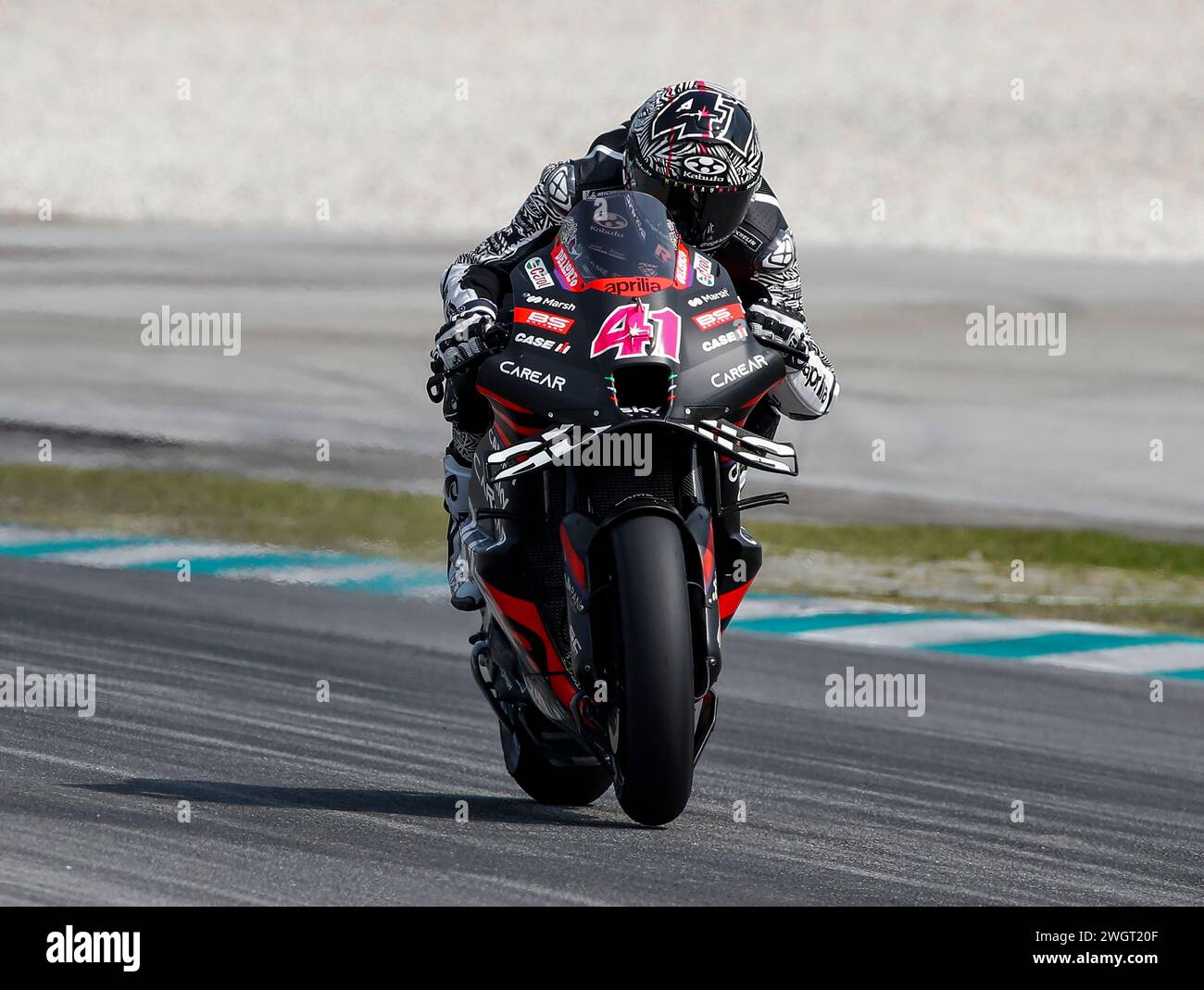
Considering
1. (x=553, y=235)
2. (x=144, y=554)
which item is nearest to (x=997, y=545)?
(x=144, y=554)

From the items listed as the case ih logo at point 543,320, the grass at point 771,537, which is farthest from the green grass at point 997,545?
the case ih logo at point 543,320

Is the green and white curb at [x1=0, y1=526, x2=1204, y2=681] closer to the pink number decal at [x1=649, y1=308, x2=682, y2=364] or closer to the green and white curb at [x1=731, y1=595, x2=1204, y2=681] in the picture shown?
the green and white curb at [x1=731, y1=595, x2=1204, y2=681]

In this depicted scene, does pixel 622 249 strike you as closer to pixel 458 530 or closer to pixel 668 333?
pixel 668 333

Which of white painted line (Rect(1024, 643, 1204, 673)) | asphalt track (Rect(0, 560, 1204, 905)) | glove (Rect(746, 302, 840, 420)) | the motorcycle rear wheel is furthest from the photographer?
white painted line (Rect(1024, 643, 1204, 673))

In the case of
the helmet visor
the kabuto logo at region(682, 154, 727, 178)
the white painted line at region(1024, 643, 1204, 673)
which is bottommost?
the white painted line at region(1024, 643, 1204, 673)

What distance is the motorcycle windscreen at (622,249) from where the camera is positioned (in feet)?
17.1

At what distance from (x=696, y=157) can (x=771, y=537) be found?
7365mm

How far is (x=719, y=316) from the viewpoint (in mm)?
5270

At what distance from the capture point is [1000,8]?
4662cm

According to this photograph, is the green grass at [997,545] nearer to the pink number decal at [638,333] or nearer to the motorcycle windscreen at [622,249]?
the motorcycle windscreen at [622,249]

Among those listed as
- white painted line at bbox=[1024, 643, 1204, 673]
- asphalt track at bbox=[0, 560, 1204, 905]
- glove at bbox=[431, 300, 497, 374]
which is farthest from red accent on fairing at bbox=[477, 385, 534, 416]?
white painted line at bbox=[1024, 643, 1204, 673]

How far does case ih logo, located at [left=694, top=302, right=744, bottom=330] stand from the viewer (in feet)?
17.1

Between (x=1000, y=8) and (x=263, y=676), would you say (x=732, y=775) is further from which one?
(x=1000, y=8)
